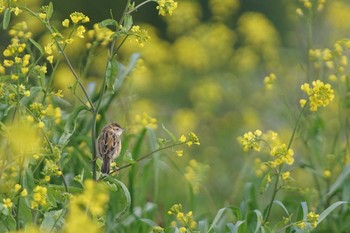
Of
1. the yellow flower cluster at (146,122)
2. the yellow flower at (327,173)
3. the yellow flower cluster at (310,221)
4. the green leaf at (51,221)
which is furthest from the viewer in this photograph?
the yellow flower at (327,173)

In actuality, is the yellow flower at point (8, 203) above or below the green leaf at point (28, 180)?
above

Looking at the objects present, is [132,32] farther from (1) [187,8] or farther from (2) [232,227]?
(1) [187,8]

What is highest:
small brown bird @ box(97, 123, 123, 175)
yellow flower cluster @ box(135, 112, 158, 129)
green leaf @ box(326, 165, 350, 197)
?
small brown bird @ box(97, 123, 123, 175)

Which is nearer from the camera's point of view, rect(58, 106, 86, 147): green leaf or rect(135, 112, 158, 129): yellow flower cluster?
rect(58, 106, 86, 147): green leaf

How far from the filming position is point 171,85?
11.2 m

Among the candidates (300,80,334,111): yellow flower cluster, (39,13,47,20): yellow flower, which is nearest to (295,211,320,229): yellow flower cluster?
(300,80,334,111): yellow flower cluster

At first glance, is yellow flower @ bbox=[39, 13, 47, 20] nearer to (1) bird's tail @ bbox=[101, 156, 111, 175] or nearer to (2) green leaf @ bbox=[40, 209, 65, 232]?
(1) bird's tail @ bbox=[101, 156, 111, 175]

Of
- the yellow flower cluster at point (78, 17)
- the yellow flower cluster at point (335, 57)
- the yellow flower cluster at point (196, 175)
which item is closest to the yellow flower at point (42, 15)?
the yellow flower cluster at point (78, 17)

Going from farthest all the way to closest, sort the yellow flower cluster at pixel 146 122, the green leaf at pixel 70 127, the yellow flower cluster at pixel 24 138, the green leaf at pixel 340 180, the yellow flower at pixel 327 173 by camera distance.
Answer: the yellow flower at pixel 327 173, the green leaf at pixel 340 180, the yellow flower cluster at pixel 146 122, the green leaf at pixel 70 127, the yellow flower cluster at pixel 24 138

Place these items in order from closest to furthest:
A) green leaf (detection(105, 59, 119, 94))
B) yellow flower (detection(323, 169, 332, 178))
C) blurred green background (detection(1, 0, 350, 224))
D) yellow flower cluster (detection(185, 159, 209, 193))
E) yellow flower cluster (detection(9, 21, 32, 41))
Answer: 1. green leaf (detection(105, 59, 119, 94))
2. yellow flower cluster (detection(9, 21, 32, 41))
3. yellow flower (detection(323, 169, 332, 178))
4. yellow flower cluster (detection(185, 159, 209, 193))
5. blurred green background (detection(1, 0, 350, 224))

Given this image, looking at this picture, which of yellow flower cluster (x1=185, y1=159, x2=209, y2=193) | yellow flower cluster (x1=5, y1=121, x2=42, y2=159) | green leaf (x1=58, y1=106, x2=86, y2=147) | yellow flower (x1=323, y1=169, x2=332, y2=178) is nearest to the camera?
yellow flower cluster (x1=5, y1=121, x2=42, y2=159)

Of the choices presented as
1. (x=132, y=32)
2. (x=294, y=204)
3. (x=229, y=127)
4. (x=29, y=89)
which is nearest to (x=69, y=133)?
(x=29, y=89)

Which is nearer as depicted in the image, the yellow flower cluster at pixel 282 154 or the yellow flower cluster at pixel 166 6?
the yellow flower cluster at pixel 166 6

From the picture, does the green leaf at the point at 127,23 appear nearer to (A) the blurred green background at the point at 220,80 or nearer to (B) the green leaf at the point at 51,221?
(B) the green leaf at the point at 51,221
